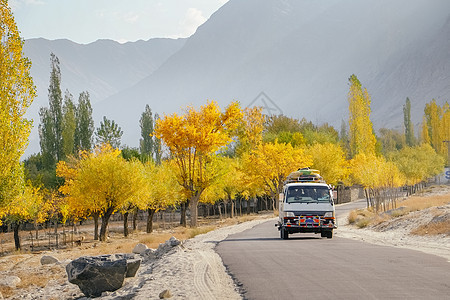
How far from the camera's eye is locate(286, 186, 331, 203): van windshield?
2600cm

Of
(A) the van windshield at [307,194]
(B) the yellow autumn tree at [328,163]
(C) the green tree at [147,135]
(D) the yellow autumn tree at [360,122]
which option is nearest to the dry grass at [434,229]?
(A) the van windshield at [307,194]

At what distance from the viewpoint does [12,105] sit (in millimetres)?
34188

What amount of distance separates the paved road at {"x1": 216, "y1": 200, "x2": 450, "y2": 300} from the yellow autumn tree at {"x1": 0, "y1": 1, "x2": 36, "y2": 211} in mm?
18851

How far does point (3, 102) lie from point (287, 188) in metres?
19.2

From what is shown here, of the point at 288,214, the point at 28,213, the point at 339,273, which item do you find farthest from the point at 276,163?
the point at 339,273

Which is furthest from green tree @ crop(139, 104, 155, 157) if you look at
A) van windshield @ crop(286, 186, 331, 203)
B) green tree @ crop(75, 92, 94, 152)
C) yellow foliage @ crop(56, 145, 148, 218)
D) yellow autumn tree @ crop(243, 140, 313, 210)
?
van windshield @ crop(286, 186, 331, 203)

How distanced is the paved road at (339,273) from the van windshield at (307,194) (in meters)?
6.31

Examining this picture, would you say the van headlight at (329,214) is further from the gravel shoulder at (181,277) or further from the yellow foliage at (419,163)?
the yellow foliage at (419,163)

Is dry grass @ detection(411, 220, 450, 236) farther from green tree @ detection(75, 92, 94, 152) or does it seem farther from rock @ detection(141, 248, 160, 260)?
green tree @ detection(75, 92, 94, 152)

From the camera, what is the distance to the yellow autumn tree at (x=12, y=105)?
32.9 meters

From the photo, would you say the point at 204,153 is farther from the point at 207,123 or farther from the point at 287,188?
the point at 287,188

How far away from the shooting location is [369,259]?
16062 mm

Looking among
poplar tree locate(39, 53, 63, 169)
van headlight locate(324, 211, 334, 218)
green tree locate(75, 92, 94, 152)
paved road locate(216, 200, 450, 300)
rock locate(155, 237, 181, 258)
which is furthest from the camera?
green tree locate(75, 92, 94, 152)

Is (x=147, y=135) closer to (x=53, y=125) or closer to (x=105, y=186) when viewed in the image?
(x=53, y=125)
